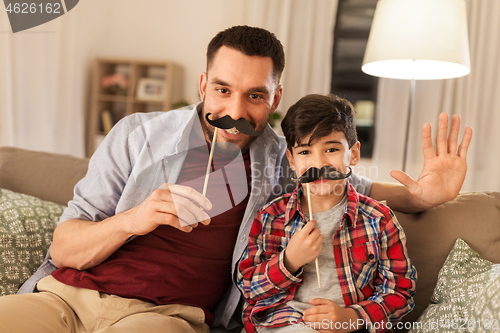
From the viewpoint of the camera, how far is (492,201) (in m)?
1.32

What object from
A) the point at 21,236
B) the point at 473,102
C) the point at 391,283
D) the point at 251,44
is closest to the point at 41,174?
the point at 21,236

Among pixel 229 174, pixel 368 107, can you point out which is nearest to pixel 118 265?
pixel 229 174

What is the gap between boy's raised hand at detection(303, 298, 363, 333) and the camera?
0.99 m

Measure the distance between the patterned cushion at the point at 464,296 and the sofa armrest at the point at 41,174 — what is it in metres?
1.29

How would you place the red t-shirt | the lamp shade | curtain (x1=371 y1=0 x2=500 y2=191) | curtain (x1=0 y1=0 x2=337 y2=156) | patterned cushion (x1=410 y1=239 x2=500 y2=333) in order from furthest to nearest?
curtain (x1=371 y1=0 x2=500 y2=191)
curtain (x1=0 y1=0 x2=337 y2=156)
the lamp shade
the red t-shirt
patterned cushion (x1=410 y1=239 x2=500 y2=333)

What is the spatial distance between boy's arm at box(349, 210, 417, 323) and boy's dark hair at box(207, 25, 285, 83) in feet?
2.01

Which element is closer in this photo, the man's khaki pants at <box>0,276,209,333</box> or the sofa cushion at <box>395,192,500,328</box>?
the man's khaki pants at <box>0,276,209,333</box>

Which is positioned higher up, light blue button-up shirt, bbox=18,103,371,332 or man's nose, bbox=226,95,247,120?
man's nose, bbox=226,95,247,120

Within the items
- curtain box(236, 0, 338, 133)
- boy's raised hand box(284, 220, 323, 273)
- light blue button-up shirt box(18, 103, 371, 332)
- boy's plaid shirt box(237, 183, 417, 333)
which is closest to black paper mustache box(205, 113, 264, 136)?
light blue button-up shirt box(18, 103, 371, 332)

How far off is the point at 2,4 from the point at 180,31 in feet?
5.28

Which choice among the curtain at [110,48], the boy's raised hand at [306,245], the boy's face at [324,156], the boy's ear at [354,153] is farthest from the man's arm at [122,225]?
the curtain at [110,48]

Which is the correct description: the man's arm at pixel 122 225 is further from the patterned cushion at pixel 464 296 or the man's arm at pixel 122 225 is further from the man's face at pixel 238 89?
the patterned cushion at pixel 464 296

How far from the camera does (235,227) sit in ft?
4.14

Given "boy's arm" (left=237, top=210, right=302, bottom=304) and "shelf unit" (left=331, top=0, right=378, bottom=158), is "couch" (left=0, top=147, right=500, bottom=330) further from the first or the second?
"shelf unit" (left=331, top=0, right=378, bottom=158)
